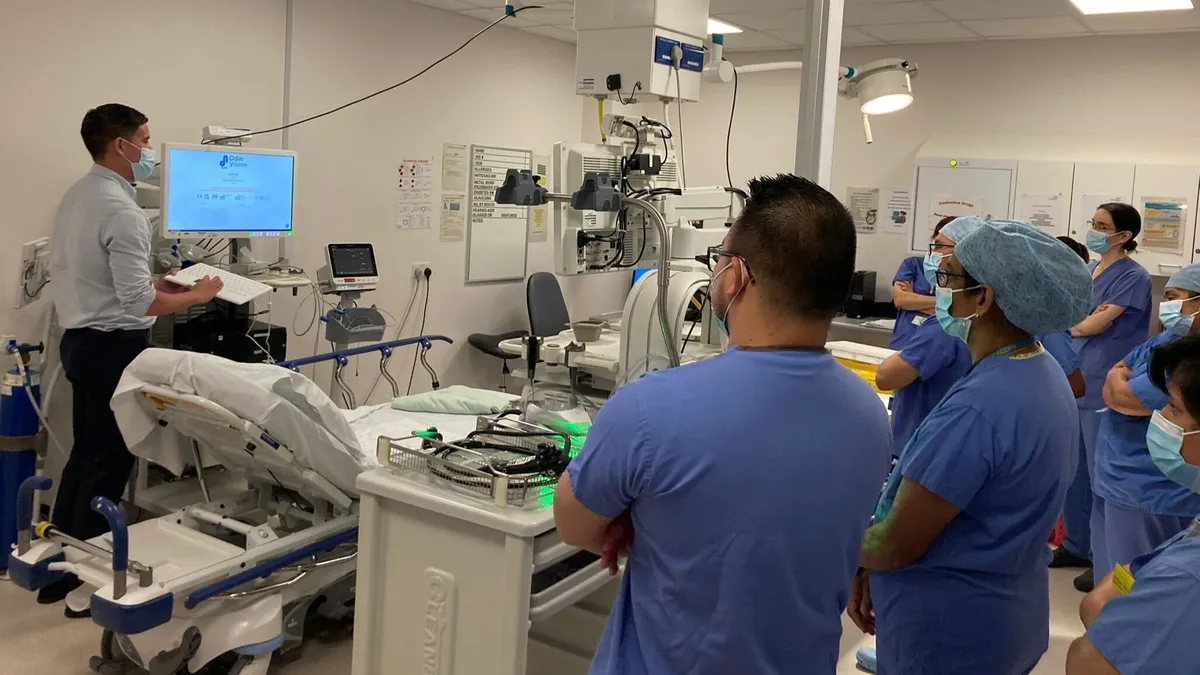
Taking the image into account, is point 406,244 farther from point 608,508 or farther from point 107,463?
point 608,508

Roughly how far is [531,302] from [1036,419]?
4133 mm

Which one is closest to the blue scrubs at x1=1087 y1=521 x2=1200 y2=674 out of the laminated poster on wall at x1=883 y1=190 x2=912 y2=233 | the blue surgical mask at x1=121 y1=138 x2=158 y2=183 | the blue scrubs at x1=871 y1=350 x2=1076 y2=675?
the blue scrubs at x1=871 y1=350 x2=1076 y2=675

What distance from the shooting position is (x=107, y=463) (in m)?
3.21

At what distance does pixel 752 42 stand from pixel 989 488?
4.73 meters

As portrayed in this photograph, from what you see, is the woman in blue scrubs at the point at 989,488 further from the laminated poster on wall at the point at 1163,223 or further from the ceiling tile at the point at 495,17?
the ceiling tile at the point at 495,17

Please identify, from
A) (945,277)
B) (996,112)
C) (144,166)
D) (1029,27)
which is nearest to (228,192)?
(144,166)

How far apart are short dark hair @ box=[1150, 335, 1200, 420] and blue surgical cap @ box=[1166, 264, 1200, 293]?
1.54m

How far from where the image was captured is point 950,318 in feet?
5.94

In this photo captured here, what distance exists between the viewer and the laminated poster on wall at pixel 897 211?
5758 millimetres

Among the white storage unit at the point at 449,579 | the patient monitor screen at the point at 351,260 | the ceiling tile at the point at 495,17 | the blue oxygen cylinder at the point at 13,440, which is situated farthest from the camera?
the ceiling tile at the point at 495,17

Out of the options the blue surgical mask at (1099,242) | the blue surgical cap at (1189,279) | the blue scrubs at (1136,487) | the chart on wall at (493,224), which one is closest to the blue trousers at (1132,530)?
the blue scrubs at (1136,487)

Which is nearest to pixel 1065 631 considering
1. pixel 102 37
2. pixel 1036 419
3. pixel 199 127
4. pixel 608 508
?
pixel 1036 419

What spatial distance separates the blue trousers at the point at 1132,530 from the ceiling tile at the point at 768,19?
2.89m

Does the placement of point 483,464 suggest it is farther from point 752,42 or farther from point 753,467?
point 752,42
